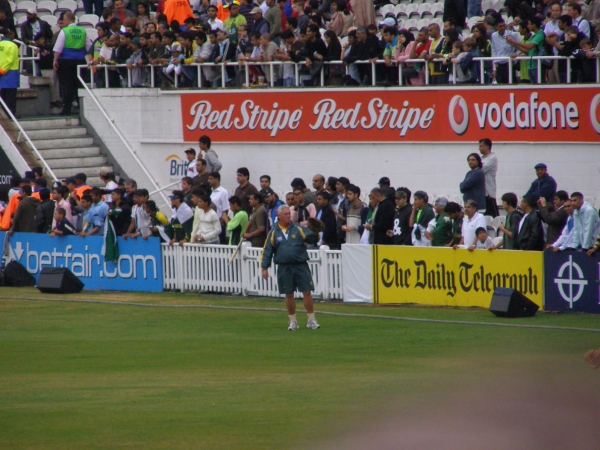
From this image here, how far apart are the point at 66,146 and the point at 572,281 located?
16.0 m

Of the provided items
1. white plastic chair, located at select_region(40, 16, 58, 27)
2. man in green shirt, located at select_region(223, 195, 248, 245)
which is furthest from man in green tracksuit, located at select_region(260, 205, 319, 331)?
white plastic chair, located at select_region(40, 16, 58, 27)

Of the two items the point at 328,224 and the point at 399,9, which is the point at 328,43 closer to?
the point at 399,9

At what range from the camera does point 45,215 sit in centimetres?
2322

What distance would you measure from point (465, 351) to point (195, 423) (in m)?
4.71

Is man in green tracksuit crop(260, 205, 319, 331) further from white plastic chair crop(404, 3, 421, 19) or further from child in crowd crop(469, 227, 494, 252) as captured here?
white plastic chair crop(404, 3, 421, 19)

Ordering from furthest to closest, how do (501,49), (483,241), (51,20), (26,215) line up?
1. (51,20)
2. (26,215)
3. (501,49)
4. (483,241)

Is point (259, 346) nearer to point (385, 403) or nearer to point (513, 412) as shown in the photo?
point (385, 403)

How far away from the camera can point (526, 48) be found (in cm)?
2070

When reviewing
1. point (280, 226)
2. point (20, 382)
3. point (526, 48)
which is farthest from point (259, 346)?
point (526, 48)

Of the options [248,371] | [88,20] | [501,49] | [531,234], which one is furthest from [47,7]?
[248,371]

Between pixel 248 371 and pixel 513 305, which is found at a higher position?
pixel 513 305

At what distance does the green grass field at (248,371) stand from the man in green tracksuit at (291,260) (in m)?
0.49

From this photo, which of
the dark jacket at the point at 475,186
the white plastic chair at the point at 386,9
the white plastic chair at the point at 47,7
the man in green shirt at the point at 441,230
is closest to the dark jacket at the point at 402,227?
the man in green shirt at the point at 441,230

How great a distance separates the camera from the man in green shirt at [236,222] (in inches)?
816
